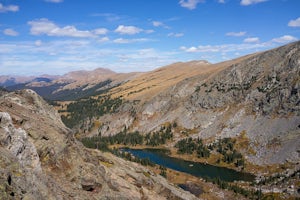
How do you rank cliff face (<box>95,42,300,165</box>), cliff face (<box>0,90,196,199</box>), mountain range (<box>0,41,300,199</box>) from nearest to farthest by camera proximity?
cliff face (<box>0,90,196,199</box>) → mountain range (<box>0,41,300,199</box>) → cliff face (<box>95,42,300,165</box>)

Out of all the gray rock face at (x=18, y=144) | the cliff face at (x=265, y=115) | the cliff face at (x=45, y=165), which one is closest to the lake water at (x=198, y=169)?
the cliff face at (x=265, y=115)

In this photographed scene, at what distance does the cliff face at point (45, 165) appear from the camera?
2159cm

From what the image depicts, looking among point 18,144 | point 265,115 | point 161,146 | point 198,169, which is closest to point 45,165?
point 18,144

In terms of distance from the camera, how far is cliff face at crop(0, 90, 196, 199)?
21.6 meters

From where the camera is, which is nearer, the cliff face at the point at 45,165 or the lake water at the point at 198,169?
the cliff face at the point at 45,165

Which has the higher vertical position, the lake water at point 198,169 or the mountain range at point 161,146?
the mountain range at point 161,146

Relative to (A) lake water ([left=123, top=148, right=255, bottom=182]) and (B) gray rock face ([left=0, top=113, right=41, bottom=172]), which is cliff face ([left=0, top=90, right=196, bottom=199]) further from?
(A) lake water ([left=123, top=148, right=255, bottom=182])

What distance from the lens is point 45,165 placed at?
30.4m

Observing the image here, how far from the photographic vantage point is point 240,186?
11562cm

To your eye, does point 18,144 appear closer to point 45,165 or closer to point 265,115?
point 45,165

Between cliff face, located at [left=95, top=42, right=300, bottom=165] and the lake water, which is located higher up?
cliff face, located at [left=95, top=42, right=300, bottom=165]

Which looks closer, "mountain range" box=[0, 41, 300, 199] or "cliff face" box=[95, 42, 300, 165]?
"mountain range" box=[0, 41, 300, 199]

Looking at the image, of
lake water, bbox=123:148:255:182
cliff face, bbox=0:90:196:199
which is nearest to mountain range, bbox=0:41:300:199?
cliff face, bbox=0:90:196:199

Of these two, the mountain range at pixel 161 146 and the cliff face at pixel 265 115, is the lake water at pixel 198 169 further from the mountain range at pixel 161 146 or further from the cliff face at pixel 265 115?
the cliff face at pixel 265 115
